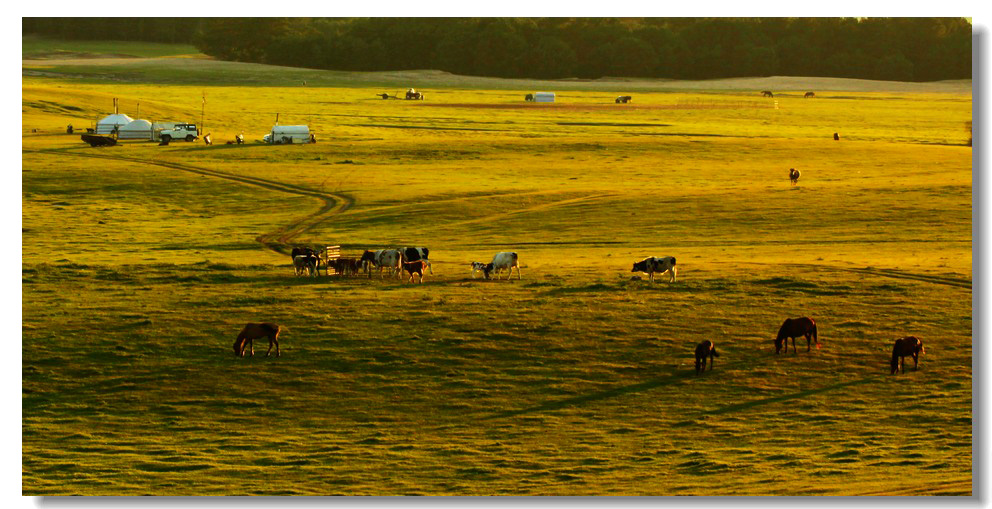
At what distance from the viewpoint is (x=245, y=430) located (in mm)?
33219

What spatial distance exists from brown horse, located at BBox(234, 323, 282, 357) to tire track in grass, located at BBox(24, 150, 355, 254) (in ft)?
58.3

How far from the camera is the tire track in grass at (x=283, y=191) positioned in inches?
2353

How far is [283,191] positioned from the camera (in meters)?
75.8

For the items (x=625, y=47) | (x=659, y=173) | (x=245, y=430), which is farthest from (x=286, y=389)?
(x=625, y=47)

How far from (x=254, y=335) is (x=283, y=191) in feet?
127

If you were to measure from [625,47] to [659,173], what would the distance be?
126ft

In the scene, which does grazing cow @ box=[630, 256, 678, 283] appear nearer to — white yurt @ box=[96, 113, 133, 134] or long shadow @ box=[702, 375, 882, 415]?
long shadow @ box=[702, 375, 882, 415]

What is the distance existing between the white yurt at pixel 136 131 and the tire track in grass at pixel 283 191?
956cm

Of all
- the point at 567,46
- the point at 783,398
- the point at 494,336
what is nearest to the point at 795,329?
the point at 783,398

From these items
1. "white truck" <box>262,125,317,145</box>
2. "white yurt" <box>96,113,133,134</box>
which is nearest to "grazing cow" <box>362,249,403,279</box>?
"white truck" <box>262,125,317,145</box>

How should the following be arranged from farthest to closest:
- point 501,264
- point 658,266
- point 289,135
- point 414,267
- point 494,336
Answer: point 289,135
point 501,264
point 414,267
point 658,266
point 494,336

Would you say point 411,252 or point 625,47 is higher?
point 625,47

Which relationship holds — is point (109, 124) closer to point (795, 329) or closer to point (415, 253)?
point (415, 253)

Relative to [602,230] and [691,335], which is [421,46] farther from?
[691,335]
